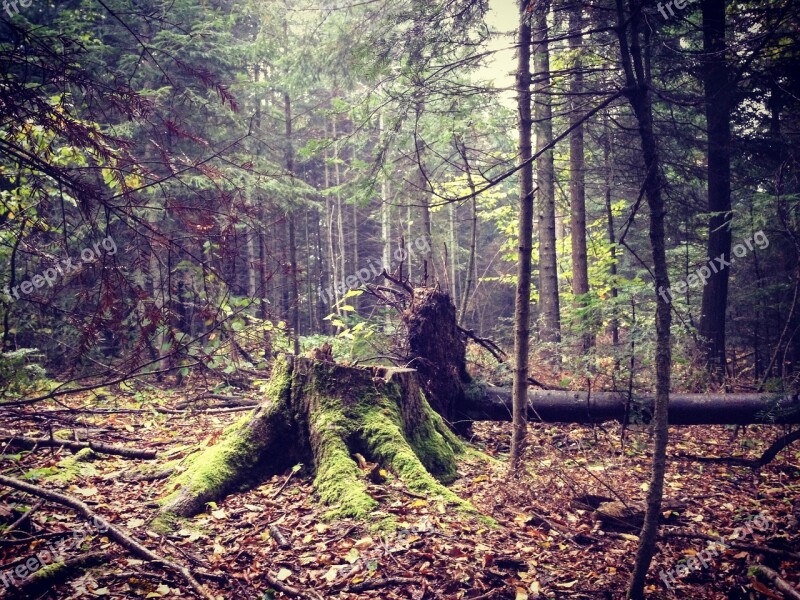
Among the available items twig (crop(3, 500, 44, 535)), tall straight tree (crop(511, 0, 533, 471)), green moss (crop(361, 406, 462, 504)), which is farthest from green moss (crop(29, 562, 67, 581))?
Answer: tall straight tree (crop(511, 0, 533, 471))

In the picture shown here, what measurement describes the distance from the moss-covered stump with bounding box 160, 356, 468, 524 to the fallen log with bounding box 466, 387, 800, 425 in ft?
4.60

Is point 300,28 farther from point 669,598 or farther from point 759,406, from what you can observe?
point 669,598

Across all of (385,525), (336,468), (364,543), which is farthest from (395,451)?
(364,543)

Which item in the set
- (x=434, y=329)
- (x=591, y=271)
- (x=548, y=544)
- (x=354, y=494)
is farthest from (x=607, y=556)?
(x=591, y=271)

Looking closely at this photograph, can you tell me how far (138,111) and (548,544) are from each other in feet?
16.4

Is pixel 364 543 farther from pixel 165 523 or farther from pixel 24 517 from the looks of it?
pixel 24 517

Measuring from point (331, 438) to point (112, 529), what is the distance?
2182 millimetres

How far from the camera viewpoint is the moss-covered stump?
5031 mm

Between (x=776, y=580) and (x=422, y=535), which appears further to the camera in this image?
(x=422, y=535)

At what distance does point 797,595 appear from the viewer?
139 inches

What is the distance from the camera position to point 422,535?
419cm

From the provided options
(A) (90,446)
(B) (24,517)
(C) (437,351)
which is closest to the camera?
(B) (24,517)

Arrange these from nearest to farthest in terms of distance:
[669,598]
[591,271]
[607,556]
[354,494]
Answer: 1. [669,598]
2. [607,556]
3. [354,494]
4. [591,271]

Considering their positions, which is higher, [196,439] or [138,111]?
[138,111]
